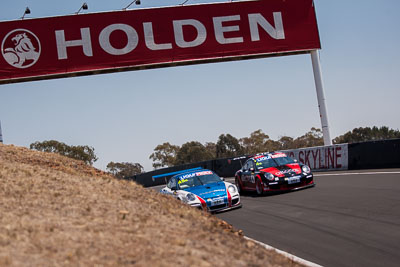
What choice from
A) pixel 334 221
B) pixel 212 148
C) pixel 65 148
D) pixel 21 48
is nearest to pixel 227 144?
pixel 212 148

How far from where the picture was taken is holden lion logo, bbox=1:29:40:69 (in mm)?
24578

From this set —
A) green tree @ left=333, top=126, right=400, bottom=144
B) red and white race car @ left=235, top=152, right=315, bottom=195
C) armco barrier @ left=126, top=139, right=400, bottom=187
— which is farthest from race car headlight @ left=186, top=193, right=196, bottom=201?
green tree @ left=333, top=126, right=400, bottom=144

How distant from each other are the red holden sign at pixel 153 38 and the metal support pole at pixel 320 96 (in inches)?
31.5

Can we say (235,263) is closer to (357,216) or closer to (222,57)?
(357,216)

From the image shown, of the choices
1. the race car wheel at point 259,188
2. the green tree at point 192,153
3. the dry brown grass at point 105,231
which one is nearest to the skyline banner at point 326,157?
the race car wheel at point 259,188

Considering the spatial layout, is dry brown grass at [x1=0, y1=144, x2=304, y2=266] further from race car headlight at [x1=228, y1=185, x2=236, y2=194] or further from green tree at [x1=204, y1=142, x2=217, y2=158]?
green tree at [x1=204, y1=142, x2=217, y2=158]

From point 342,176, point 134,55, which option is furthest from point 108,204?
point 134,55

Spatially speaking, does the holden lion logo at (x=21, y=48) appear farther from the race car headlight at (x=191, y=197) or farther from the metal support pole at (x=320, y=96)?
the race car headlight at (x=191, y=197)

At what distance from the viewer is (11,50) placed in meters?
24.8

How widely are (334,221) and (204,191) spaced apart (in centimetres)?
450

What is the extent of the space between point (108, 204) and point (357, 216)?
530 cm

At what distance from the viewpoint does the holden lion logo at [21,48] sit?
24.6 metres

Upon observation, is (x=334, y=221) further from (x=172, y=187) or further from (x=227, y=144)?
(x=227, y=144)

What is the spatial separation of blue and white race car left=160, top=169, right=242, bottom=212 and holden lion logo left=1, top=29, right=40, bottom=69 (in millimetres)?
13874
